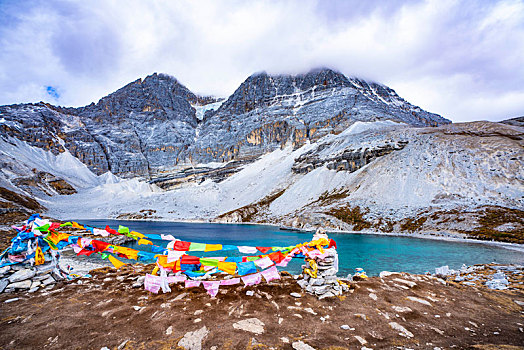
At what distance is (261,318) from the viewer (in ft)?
21.6

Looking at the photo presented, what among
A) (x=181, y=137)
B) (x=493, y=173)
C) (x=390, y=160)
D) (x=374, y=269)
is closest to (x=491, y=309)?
(x=374, y=269)

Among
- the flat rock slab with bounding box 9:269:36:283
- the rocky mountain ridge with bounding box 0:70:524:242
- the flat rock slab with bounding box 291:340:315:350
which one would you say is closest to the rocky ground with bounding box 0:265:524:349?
the flat rock slab with bounding box 291:340:315:350

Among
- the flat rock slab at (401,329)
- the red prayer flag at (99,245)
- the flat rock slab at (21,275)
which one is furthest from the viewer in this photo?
the red prayer flag at (99,245)

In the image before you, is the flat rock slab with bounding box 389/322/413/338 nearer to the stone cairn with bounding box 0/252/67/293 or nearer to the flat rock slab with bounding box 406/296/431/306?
the flat rock slab with bounding box 406/296/431/306

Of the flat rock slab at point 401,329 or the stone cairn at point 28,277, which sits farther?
the stone cairn at point 28,277

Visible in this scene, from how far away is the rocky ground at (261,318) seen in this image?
215 inches

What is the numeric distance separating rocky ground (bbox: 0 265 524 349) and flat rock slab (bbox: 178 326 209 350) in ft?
0.08

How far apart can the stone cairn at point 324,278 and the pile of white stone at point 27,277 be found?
1022 cm

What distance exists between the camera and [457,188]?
156ft

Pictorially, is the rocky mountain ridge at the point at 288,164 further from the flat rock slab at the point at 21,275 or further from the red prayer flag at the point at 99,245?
the flat rock slab at the point at 21,275

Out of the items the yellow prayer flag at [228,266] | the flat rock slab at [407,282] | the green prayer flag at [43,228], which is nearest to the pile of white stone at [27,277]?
the green prayer flag at [43,228]

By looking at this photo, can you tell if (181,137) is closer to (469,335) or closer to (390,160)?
(390,160)

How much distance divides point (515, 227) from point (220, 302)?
4626 cm

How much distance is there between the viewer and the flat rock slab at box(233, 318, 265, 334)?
5916mm
